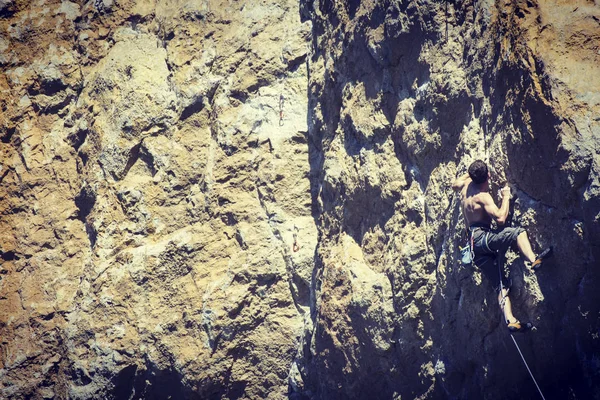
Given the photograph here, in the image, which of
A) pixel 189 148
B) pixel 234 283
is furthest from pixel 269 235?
pixel 189 148

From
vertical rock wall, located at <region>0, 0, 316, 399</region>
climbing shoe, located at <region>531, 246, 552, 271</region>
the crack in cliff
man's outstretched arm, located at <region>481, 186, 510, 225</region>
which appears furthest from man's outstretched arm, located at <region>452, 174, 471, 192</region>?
the crack in cliff

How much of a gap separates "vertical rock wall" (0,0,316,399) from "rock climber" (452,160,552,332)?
3548mm

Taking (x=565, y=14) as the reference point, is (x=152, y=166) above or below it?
below

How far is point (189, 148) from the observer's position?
10727 millimetres

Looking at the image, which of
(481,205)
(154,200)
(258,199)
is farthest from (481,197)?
(154,200)

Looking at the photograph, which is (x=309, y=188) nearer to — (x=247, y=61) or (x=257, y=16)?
(x=247, y=61)

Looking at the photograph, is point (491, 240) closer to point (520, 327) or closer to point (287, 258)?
point (520, 327)

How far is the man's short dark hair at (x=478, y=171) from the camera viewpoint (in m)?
6.99

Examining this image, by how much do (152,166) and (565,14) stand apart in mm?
6712

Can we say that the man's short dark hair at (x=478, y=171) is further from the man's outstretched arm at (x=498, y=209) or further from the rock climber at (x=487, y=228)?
the man's outstretched arm at (x=498, y=209)

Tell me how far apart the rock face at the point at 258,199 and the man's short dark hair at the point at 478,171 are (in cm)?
28

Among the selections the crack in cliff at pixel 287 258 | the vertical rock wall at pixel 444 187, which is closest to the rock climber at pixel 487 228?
the vertical rock wall at pixel 444 187

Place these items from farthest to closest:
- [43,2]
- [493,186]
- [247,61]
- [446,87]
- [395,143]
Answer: [43,2] → [247,61] → [395,143] → [446,87] → [493,186]

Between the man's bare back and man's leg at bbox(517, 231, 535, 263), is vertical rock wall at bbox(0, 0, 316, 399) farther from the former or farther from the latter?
man's leg at bbox(517, 231, 535, 263)
